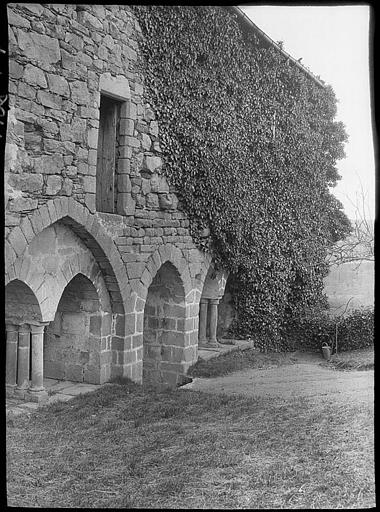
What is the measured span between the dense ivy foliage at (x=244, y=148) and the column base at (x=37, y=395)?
2.44 meters

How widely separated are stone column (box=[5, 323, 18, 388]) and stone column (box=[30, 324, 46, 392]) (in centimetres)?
19

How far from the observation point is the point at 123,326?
789 centimetres

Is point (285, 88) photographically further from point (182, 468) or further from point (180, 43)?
point (182, 468)

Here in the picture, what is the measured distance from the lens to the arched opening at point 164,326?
8.99 metres

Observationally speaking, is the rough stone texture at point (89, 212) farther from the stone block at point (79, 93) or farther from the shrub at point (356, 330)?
the shrub at point (356, 330)

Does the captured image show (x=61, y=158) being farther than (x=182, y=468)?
Yes

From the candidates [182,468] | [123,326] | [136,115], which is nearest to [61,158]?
[136,115]

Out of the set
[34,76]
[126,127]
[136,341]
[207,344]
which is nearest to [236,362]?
[136,341]

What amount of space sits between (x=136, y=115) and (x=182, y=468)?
187 inches

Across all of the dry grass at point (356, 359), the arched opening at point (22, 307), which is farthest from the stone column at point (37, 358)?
the dry grass at point (356, 359)

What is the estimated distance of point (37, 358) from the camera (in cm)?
664

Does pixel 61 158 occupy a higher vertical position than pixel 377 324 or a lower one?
higher

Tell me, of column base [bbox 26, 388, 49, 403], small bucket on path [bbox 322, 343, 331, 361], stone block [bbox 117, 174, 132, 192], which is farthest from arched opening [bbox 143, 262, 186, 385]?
small bucket on path [bbox 322, 343, 331, 361]

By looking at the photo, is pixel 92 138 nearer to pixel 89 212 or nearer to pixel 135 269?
pixel 89 212
